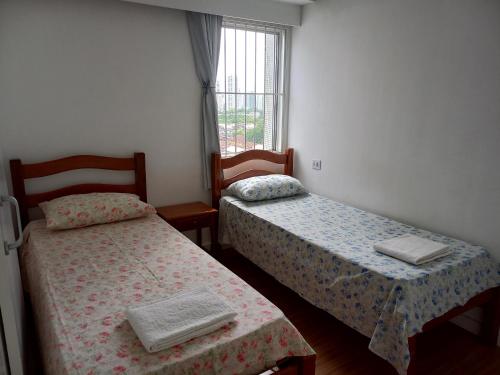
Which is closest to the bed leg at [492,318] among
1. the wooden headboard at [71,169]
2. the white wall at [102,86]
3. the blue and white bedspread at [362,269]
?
the blue and white bedspread at [362,269]

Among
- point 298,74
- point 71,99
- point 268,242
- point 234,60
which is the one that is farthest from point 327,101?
point 71,99

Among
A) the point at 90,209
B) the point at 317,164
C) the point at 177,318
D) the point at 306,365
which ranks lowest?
the point at 306,365

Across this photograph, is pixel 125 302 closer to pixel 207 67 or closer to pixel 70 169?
pixel 70 169

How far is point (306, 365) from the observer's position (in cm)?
167

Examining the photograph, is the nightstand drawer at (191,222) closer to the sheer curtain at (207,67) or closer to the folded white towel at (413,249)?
the sheer curtain at (207,67)

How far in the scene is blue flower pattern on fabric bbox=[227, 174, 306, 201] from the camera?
3247 millimetres

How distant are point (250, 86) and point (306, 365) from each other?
2.67 meters

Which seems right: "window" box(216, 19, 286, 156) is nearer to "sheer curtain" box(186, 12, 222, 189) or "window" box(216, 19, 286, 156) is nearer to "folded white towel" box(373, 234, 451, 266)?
"sheer curtain" box(186, 12, 222, 189)

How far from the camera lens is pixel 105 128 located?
2947 millimetres

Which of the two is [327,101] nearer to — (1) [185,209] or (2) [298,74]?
(2) [298,74]

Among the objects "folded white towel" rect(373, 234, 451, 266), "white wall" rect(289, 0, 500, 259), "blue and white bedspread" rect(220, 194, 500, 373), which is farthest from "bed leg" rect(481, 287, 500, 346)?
"folded white towel" rect(373, 234, 451, 266)

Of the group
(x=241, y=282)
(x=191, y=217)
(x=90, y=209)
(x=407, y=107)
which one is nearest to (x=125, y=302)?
(x=241, y=282)

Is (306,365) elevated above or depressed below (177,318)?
below

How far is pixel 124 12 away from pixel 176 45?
18.4 inches
